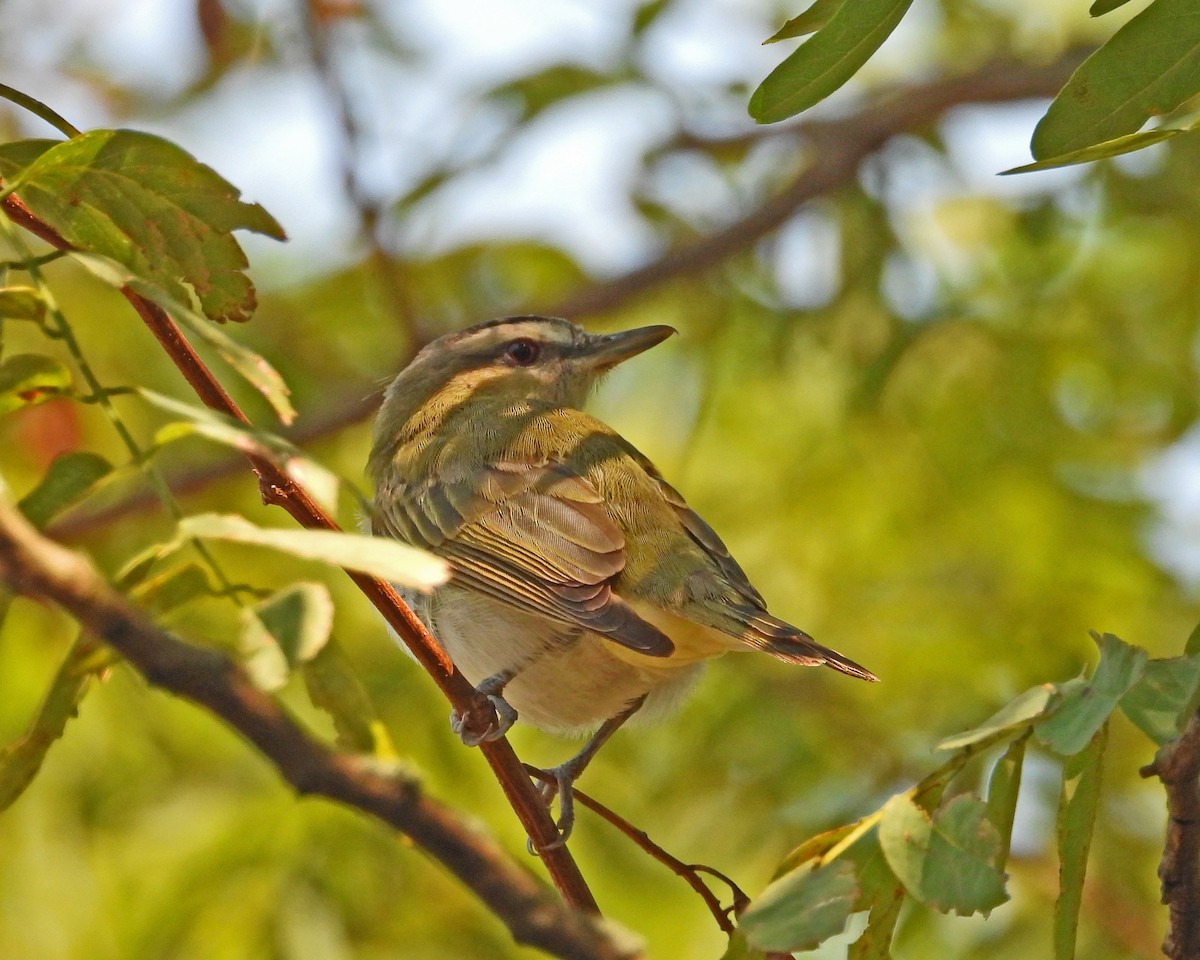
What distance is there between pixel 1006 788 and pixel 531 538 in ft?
5.73

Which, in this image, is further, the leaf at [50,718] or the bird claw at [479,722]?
the bird claw at [479,722]

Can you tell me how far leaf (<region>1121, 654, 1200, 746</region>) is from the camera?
77.3 inches

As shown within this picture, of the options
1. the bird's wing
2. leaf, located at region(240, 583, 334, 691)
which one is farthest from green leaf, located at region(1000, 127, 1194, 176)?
the bird's wing

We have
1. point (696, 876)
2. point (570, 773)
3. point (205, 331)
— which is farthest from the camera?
point (570, 773)

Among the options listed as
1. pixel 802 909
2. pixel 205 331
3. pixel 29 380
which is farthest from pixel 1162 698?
pixel 29 380

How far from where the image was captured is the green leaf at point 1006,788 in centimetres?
209

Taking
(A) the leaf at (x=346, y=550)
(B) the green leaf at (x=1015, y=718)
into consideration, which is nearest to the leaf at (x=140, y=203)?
(A) the leaf at (x=346, y=550)

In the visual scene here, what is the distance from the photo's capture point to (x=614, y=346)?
194 inches

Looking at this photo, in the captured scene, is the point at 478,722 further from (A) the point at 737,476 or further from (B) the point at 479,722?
(A) the point at 737,476

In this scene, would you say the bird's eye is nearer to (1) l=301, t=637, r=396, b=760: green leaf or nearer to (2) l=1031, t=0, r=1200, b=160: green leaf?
(1) l=301, t=637, r=396, b=760: green leaf

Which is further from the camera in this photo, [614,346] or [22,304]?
[614,346]

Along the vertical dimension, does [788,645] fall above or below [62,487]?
below

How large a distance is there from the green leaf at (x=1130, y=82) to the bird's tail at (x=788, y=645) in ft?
4.28

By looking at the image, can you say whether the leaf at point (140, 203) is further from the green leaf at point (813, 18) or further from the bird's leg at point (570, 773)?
the bird's leg at point (570, 773)
